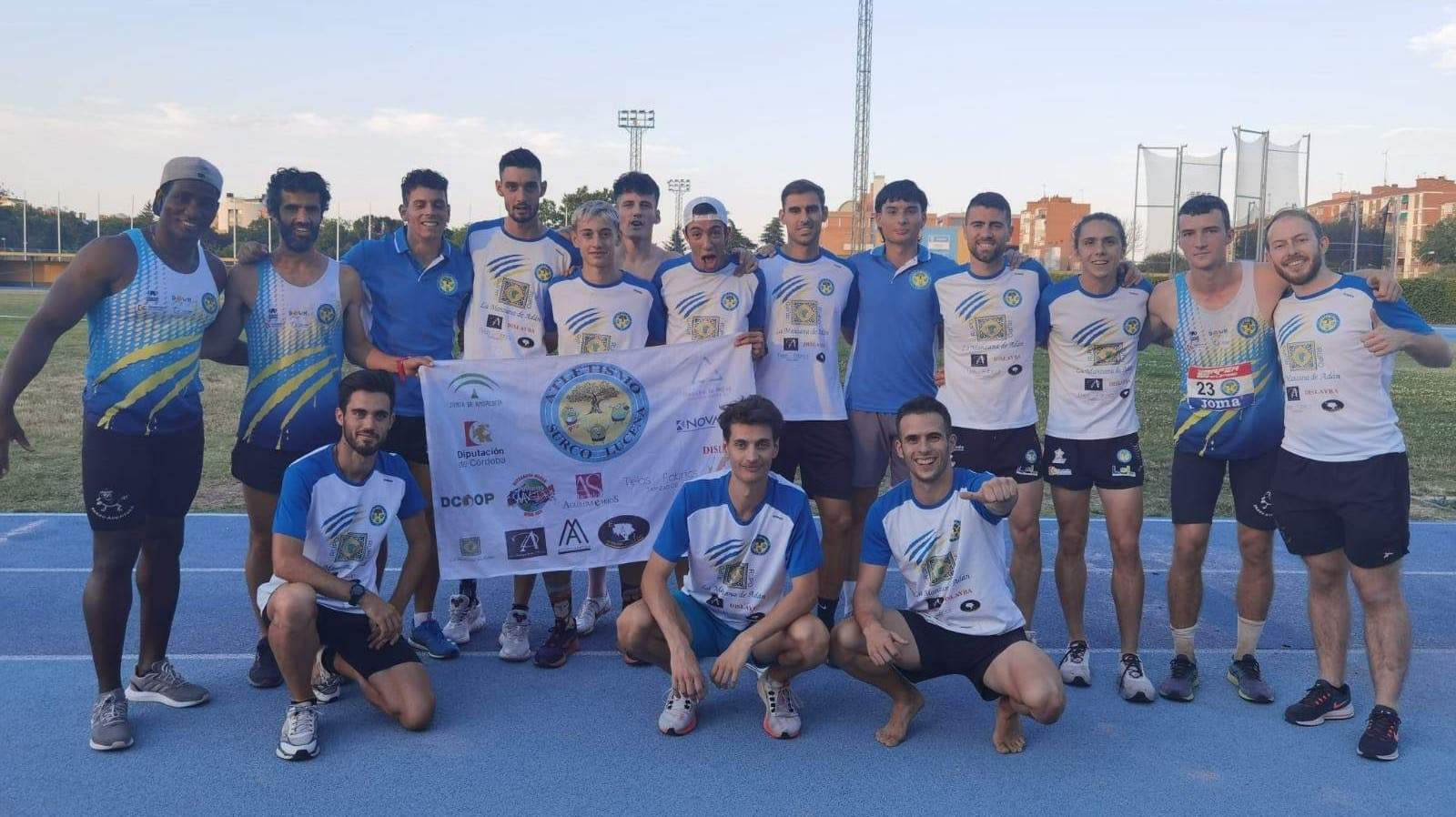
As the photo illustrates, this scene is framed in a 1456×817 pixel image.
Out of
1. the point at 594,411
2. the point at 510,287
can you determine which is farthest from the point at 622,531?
the point at 510,287

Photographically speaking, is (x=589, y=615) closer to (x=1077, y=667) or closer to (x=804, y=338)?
(x=804, y=338)

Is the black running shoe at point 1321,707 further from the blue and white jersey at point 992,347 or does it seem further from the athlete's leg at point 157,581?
the athlete's leg at point 157,581

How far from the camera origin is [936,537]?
4.13 metres

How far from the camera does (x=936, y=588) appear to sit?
164 inches

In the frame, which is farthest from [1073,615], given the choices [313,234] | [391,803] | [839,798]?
[313,234]

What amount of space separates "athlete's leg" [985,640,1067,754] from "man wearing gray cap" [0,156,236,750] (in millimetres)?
A: 3152

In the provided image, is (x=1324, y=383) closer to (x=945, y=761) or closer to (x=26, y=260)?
(x=945, y=761)

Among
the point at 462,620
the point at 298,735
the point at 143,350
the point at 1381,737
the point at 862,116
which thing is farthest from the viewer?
the point at 862,116

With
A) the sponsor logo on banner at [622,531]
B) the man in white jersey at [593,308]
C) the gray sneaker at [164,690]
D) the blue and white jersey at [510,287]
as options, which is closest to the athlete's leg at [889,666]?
the man in white jersey at [593,308]

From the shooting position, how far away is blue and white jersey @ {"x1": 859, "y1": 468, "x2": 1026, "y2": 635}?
4117mm

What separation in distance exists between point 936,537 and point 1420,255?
71094 millimetres

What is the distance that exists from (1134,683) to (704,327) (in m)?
2.50

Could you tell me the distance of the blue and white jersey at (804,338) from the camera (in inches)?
202

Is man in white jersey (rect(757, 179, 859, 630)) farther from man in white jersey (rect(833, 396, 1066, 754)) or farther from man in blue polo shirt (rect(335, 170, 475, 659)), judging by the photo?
man in blue polo shirt (rect(335, 170, 475, 659))
